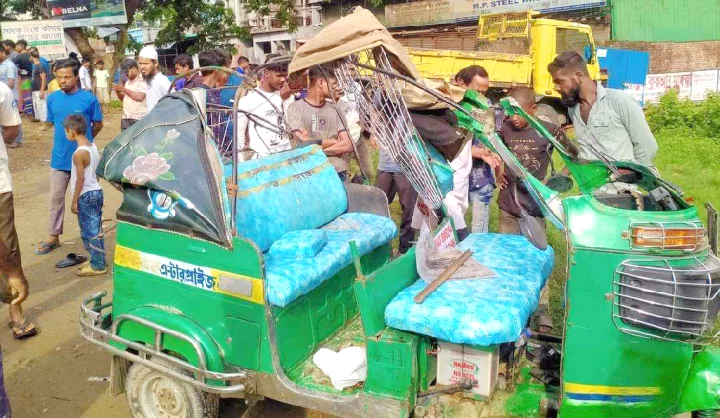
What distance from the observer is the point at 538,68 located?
13398 millimetres

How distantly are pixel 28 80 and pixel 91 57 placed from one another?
7014mm

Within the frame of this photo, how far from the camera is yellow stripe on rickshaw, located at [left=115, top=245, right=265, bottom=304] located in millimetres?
2967

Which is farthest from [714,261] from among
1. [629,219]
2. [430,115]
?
[430,115]

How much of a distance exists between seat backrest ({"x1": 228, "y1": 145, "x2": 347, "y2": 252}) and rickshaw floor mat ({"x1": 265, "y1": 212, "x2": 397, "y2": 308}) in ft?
0.49

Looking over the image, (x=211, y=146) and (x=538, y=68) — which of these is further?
(x=538, y=68)

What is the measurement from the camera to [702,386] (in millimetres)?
2459

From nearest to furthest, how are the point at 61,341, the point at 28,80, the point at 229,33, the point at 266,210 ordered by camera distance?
the point at 266,210 → the point at 61,341 → the point at 28,80 → the point at 229,33

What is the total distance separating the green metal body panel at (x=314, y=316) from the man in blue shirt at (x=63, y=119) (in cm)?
379

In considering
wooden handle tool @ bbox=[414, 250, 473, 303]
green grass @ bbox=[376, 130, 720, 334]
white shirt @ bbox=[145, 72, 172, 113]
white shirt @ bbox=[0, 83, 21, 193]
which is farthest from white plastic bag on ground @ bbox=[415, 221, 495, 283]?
white shirt @ bbox=[145, 72, 172, 113]

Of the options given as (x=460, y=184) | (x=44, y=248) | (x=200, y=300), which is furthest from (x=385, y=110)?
(x=44, y=248)

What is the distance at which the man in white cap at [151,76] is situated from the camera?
23.9ft

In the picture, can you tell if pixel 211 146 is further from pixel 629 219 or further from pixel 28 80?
pixel 28 80

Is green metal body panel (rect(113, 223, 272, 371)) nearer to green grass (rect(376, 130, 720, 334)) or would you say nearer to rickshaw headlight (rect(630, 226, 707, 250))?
rickshaw headlight (rect(630, 226, 707, 250))

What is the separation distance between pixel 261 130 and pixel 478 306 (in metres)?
3.39
